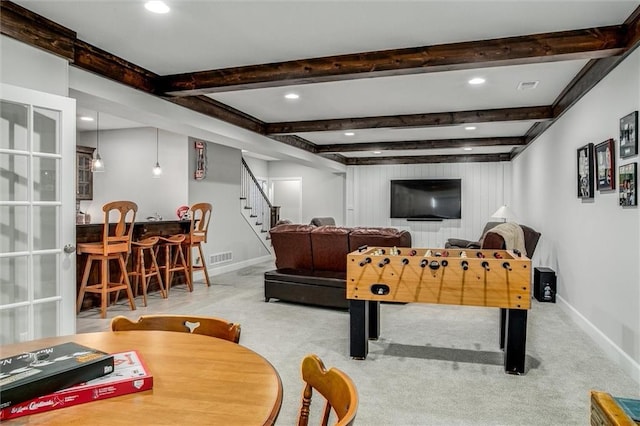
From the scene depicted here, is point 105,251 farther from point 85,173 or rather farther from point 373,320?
point 85,173

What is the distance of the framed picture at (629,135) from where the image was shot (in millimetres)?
2947

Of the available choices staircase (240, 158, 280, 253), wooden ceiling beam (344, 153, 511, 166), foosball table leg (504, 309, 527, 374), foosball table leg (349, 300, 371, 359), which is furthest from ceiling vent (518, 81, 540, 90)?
wooden ceiling beam (344, 153, 511, 166)

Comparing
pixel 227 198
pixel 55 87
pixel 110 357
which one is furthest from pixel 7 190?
pixel 227 198

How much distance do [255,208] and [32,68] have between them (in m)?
6.51

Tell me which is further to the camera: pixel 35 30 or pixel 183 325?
pixel 35 30

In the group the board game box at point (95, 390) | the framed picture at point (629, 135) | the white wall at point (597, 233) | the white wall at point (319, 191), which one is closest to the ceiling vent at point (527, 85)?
the white wall at point (597, 233)

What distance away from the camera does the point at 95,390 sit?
104 cm

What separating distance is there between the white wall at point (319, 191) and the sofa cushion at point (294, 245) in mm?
5895

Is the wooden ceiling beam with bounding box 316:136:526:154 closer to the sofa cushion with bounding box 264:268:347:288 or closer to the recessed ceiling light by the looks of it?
the sofa cushion with bounding box 264:268:347:288

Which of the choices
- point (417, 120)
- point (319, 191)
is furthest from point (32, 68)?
point (319, 191)

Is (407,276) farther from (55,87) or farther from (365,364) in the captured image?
(55,87)

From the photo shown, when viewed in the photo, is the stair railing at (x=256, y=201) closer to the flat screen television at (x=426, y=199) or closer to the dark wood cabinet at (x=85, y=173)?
the dark wood cabinet at (x=85, y=173)

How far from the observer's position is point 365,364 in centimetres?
325

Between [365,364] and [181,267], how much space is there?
12.1 ft
